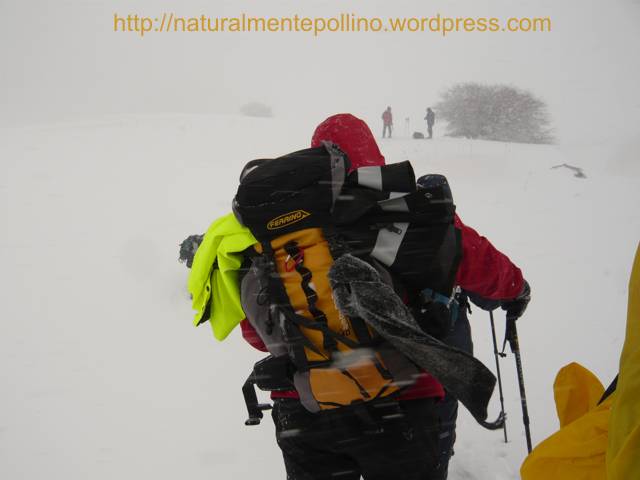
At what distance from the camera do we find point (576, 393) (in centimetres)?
124

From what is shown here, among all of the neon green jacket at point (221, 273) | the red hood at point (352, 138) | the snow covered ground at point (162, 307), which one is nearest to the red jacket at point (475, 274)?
the neon green jacket at point (221, 273)

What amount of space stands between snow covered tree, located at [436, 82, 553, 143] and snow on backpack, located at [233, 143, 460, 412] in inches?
884

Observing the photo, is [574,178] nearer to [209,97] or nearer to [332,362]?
[332,362]

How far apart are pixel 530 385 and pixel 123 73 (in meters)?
175

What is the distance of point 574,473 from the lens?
953 mm

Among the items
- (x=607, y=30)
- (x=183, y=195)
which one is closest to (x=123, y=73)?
(x=607, y=30)

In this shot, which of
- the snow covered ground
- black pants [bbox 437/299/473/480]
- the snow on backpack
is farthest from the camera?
the snow covered ground

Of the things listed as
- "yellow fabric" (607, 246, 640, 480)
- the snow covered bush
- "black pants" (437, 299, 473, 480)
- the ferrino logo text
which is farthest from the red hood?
the snow covered bush

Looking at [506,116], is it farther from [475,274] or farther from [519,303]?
[475,274]

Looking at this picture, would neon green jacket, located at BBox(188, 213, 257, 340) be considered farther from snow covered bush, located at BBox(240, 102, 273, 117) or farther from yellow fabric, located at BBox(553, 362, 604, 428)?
snow covered bush, located at BBox(240, 102, 273, 117)

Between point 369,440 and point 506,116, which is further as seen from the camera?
point 506,116

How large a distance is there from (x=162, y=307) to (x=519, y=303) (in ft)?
16.9

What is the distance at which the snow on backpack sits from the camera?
4.90ft

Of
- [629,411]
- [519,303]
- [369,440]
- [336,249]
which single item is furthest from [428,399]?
[629,411]
